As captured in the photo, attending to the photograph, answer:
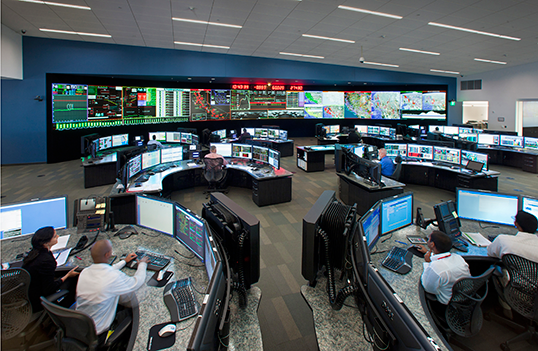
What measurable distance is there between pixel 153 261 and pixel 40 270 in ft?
2.48

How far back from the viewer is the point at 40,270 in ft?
6.54

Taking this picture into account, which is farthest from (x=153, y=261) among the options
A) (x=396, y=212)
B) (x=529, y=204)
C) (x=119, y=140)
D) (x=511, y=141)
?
(x=511, y=141)

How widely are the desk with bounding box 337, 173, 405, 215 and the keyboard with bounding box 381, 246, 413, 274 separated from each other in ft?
7.96

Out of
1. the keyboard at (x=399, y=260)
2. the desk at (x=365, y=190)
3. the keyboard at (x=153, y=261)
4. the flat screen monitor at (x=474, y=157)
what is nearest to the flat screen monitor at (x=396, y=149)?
the flat screen monitor at (x=474, y=157)

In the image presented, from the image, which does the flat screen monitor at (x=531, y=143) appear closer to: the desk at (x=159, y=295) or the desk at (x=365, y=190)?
the desk at (x=365, y=190)

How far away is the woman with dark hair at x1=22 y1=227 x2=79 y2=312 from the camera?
199 cm

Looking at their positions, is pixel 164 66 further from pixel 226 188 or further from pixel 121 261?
pixel 121 261

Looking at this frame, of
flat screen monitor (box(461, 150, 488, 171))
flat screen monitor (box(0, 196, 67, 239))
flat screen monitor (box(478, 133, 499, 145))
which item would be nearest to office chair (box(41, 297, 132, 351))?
flat screen monitor (box(0, 196, 67, 239))

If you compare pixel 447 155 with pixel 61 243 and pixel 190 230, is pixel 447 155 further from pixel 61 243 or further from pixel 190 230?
pixel 61 243

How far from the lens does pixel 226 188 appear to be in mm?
6926

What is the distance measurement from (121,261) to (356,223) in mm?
1926

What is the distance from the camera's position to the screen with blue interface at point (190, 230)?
2.26 metres

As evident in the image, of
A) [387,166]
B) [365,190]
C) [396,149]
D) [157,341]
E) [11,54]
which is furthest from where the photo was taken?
[11,54]

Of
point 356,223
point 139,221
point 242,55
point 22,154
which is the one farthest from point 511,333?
point 22,154
